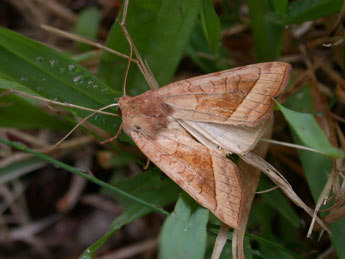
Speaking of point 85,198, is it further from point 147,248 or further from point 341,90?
Result: point 341,90

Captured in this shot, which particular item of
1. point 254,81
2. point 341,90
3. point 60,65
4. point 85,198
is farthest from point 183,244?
point 85,198

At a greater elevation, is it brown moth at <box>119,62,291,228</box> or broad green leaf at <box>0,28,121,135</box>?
broad green leaf at <box>0,28,121,135</box>

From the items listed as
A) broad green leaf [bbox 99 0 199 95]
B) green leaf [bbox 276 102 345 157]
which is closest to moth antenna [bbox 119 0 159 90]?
broad green leaf [bbox 99 0 199 95]

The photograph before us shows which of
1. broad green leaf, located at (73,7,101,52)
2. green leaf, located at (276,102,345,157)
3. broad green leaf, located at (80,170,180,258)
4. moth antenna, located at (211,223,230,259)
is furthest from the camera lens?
broad green leaf, located at (73,7,101,52)

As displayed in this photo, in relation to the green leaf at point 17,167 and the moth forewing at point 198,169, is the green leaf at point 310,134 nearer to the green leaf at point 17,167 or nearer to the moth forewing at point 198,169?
the moth forewing at point 198,169

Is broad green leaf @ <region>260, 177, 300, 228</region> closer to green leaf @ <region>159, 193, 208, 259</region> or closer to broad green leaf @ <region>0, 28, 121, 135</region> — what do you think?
green leaf @ <region>159, 193, 208, 259</region>

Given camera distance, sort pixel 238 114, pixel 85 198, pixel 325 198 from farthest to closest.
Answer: pixel 85 198 < pixel 238 114 < pixel 325 198

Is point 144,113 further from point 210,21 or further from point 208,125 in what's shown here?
point 210,21
